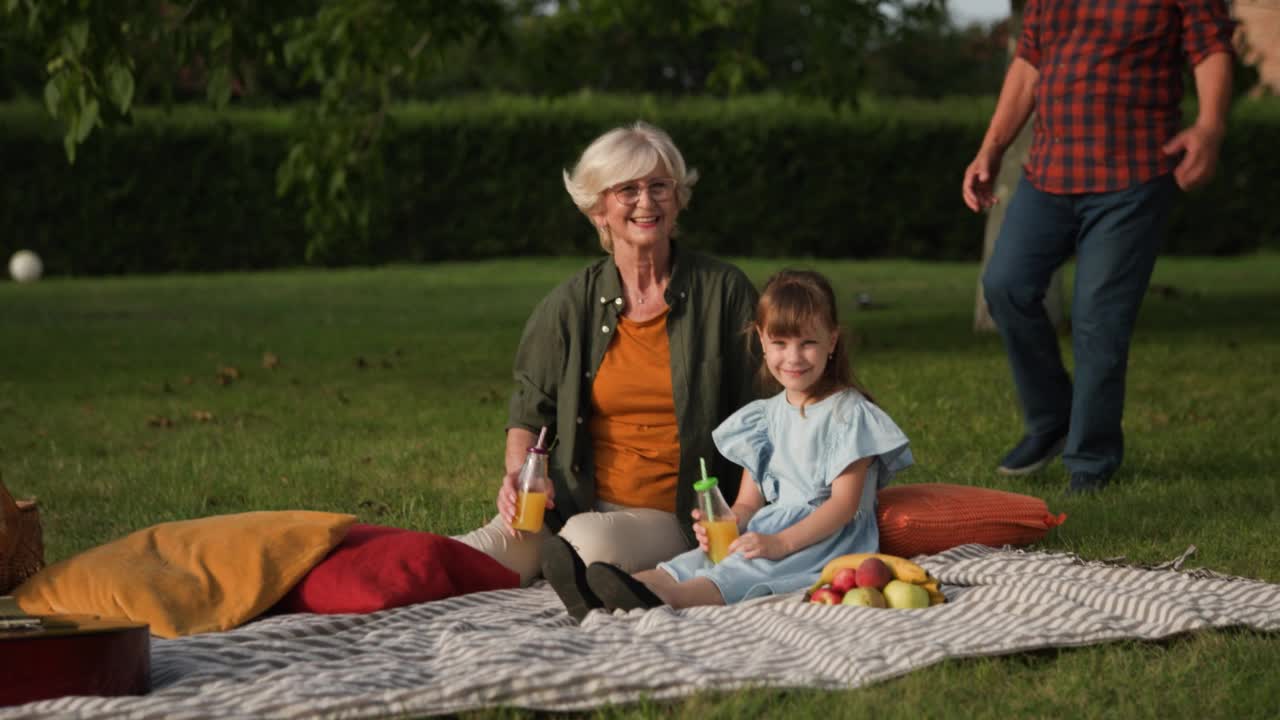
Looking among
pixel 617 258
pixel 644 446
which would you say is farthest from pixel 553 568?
pixel 617 258

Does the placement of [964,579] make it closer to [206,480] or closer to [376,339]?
[206,480]

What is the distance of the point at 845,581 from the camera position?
4141mm

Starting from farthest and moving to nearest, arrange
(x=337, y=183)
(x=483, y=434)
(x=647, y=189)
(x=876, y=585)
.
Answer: (x=337, y=183) < (x=483, y=434) < (x=647, y=189) < (x=876, y=585)

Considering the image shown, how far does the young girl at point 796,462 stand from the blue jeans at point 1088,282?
1.60 metres

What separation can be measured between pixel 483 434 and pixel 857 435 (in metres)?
3.71

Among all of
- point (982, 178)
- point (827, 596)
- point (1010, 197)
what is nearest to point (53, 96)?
point (982, 178)

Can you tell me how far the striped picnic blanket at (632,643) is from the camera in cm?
322

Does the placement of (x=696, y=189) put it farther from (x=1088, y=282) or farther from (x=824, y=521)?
(x=824, y=521)

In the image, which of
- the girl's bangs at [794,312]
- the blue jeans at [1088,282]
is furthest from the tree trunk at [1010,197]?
the girl's bangs at [794,312]

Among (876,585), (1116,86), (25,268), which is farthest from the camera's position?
(25,268)

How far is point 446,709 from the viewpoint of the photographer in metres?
3.17

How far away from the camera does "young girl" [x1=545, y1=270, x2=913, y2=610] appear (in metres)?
4.27

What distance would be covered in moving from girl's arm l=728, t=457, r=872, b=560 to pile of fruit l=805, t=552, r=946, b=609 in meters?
0.13

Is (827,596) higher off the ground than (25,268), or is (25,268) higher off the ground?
(827,596)
